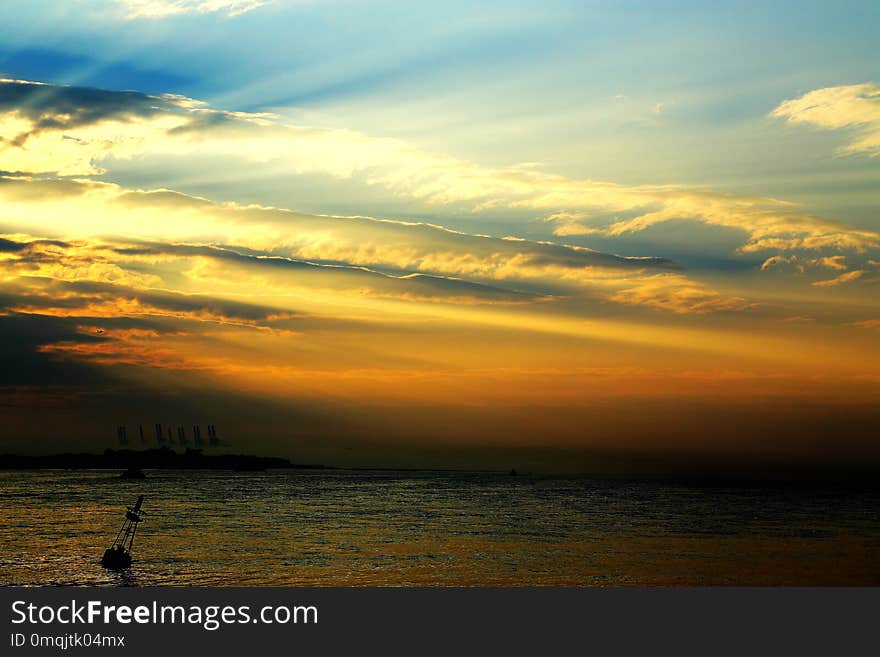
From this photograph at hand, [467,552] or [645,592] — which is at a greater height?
[645,592]

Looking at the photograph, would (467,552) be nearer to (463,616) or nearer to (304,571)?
(304,571)

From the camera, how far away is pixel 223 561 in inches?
2758

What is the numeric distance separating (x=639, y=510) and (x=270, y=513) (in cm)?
6579

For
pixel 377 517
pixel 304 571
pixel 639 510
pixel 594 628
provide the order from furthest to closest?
pixel 639 510, pixel 377 517, pixel 304 571, pixel 594 628

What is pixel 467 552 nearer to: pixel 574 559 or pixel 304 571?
pixel 574 559

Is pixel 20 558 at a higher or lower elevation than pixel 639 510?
higher

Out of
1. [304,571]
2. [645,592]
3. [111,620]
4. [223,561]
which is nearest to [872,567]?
[645,592]

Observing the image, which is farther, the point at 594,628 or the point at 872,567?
the point at 872,567

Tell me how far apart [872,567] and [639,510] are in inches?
2873

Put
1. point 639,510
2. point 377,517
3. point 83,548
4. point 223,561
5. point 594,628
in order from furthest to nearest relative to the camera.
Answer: point 639,510
point 377,517
point 83,548
point 223,561
point 594,628

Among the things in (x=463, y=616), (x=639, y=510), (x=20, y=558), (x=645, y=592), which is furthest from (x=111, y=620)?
(x=639, y=510)

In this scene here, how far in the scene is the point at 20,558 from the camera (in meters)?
70.2

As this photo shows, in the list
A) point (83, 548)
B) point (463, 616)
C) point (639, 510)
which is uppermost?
point (463, 616)

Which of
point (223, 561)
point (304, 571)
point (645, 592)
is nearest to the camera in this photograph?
point (645, 592)
